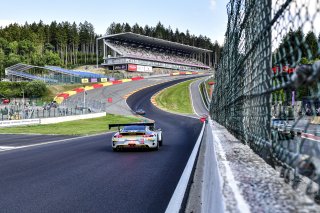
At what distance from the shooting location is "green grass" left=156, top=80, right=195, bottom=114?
209 feet

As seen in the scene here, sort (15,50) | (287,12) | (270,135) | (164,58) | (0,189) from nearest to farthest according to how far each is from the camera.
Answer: (287,12)
(270,135)
(0,189)
(15,50)
(164,58)

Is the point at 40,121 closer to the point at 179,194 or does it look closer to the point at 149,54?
the point at 179,194

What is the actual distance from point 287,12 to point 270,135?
3.19 ft

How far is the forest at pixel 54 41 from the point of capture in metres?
116

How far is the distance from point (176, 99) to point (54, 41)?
326 ft

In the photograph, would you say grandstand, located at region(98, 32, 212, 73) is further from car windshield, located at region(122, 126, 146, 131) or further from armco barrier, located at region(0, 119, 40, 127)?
car windshield, located at region(122, 126, 146, 131)

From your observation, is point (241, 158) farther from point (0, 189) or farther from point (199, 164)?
point (199, 164)

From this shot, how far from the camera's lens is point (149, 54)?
136 metres

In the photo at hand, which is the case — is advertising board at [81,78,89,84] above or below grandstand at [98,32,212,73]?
below

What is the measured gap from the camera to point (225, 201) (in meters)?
2.02

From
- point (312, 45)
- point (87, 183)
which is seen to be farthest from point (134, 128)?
point (312, 45)

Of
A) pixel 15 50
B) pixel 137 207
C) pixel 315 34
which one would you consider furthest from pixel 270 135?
pixel 15 50

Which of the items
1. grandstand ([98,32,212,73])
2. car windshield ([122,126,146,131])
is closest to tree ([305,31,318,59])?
car windshield ([122,126,146,131])

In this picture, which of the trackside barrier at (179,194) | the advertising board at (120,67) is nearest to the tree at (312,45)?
the trackside barrier at (179,194)
